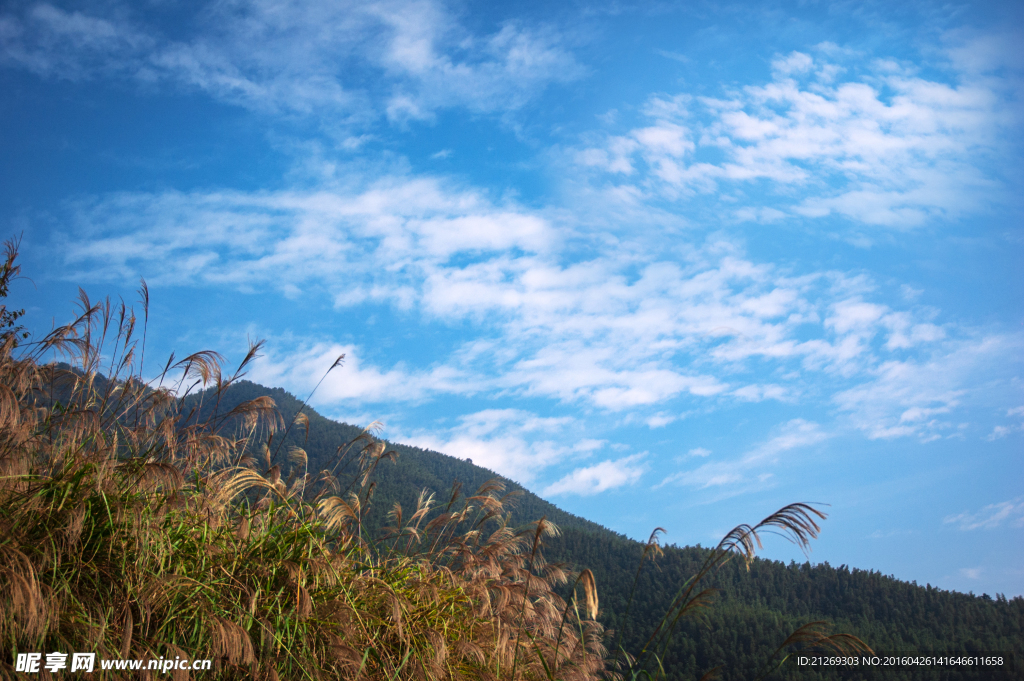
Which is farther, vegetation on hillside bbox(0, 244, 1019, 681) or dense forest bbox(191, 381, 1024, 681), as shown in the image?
dense forest bbox(191, 381, 1024, 681)

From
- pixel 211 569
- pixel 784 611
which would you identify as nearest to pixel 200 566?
pixel 211 569

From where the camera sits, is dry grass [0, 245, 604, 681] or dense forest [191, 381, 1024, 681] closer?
dry grass [0, 245, 604, 681]

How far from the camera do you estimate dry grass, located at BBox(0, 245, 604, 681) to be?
2758 millimetres

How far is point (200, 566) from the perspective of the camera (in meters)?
3.23

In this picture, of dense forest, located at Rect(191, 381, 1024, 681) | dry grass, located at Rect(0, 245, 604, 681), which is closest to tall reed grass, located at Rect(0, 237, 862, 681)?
dry grass, located at Rect(0, 245, 604, 681)

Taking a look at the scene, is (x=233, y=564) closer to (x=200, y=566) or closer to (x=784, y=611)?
(x=200, y=566)

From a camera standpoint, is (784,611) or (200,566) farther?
(784,611)

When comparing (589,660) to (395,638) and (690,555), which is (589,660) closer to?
(395,638)

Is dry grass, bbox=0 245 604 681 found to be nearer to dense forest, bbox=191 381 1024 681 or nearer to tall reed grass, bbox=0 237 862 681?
tall reed grass, bbox=0 237 862 681

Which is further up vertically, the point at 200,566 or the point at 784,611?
the point at 200,566

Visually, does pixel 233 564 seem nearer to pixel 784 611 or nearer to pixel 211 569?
pixel 211 569

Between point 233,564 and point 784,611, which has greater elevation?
point 233,564

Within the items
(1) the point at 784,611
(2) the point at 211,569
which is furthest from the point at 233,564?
(1) the point at 784,611

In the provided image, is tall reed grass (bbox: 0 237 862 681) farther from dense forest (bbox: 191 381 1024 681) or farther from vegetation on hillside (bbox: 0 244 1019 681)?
dense forest (bbox: 191 381 1024 681)
